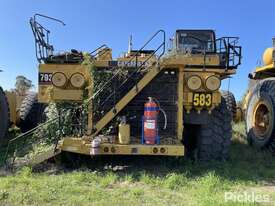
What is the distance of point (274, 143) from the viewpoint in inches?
343

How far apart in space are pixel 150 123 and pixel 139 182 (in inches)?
44.7

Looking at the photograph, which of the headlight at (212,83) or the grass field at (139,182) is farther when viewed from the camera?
the headlight at (212,83)

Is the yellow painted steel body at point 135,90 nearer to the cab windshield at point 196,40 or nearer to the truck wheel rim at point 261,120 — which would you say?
the cab windshield at point 196,40

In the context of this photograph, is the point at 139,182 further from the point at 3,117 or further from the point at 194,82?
the point at 3,117

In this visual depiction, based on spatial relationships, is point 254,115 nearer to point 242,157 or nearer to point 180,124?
point 242,157

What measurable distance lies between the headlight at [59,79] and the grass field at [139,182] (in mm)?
1432

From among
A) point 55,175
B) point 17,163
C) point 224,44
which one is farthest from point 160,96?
point 17,163

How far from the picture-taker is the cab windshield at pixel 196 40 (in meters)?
9.41

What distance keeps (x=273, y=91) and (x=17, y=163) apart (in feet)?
18.1

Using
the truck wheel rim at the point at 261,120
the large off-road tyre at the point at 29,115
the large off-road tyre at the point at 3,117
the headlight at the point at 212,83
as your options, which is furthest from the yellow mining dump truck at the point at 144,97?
the large off-road tyre at the point at 29,115

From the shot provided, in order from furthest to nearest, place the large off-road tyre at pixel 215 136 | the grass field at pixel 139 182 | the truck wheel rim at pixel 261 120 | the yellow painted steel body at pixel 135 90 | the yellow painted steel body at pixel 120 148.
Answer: the truck wheel rim at pixel 261 120 → the large off-road tyre at pixel 215 136 → the yellow painted steel body at pixel 135 90 → the yellow painted steel body at pixel 120 148 → the grass field at pixel 139 182

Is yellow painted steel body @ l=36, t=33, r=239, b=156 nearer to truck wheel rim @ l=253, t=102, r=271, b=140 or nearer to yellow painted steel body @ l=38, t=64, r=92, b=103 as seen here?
yellow painted steel body @ l=38, t=64, r=92, b=103

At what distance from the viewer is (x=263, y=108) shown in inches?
377

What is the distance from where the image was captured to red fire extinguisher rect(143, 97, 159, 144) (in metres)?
6.66
